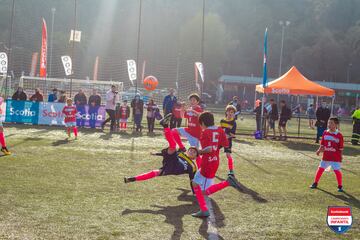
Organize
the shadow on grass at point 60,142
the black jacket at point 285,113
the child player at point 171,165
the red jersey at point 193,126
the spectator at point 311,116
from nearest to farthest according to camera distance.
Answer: the child player at point 171,165, the red jersey at point 193,126, the shadow on grass at point 60,142, the black jacket at point 285,113, the spectator at point 311,116

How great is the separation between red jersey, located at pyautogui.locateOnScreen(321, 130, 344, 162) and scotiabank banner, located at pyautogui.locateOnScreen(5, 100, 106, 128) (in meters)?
13.5

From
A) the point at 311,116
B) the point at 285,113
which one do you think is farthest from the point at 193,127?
the point at 311,116

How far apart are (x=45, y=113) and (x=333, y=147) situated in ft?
50.2

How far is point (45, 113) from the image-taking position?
71.1 feet

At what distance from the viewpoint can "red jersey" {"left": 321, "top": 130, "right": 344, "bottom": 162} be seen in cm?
988

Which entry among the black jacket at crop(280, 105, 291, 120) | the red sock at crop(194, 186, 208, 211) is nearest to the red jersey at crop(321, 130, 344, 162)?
the red sock at crop(194, 186, 208, 211)

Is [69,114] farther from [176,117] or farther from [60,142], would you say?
[176,117]

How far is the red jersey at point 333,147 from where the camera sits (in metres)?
9.88

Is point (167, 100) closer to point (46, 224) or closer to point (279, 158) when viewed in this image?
point (279, 158)

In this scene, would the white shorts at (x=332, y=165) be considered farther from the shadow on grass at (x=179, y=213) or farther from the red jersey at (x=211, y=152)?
the red jersey at (x=211, y=152)

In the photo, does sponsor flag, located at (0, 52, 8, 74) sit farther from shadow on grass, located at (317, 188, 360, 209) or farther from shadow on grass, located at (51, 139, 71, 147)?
shadow on grass, located at (317, 188, 360, 209)

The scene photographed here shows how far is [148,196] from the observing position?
847 centimetres

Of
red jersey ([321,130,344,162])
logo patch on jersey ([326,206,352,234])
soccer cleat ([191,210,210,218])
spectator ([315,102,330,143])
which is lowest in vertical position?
soccer cleat ([191,210,210,218])

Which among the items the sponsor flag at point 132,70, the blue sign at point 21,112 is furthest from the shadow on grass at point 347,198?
the sponsor flag at point 132,70
